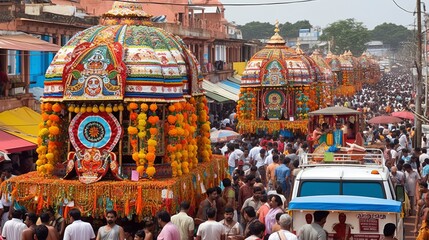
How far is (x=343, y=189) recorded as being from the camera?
40.9ft

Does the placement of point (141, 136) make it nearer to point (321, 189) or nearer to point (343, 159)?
point (343, 159)

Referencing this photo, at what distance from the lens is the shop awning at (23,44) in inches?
804

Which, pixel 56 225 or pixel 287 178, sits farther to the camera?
pixel 287 178

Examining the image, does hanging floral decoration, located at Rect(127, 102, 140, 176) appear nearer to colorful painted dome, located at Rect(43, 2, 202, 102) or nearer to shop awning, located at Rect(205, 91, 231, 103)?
colorful painted dome, located at Rect(43, 2, 202, 102)

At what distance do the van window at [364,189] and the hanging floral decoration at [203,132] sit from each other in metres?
5.80

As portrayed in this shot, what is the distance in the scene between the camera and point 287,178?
18109mm

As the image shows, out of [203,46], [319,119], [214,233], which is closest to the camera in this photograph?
[214,233]

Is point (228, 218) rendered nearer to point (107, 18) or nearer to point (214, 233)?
point (214, 233)

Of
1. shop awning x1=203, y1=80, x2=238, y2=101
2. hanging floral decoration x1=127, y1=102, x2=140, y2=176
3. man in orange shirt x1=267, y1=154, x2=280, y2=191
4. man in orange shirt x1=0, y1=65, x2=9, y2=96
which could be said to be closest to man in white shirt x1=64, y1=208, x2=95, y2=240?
hanging floral decoration x1=127, y1=102, x2=140, y2=176

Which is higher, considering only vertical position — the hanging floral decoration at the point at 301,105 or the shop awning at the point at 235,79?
the shop awning at the point at 235,79

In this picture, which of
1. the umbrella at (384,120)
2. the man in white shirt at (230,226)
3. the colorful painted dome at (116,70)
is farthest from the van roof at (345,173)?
the umbrella at (384,120)

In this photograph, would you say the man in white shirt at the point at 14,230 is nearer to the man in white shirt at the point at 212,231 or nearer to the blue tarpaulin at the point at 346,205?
the man in white shirt at the point at 212,231

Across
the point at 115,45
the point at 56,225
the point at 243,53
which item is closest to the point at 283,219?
the point at 56,225

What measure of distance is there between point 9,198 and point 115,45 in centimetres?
307
